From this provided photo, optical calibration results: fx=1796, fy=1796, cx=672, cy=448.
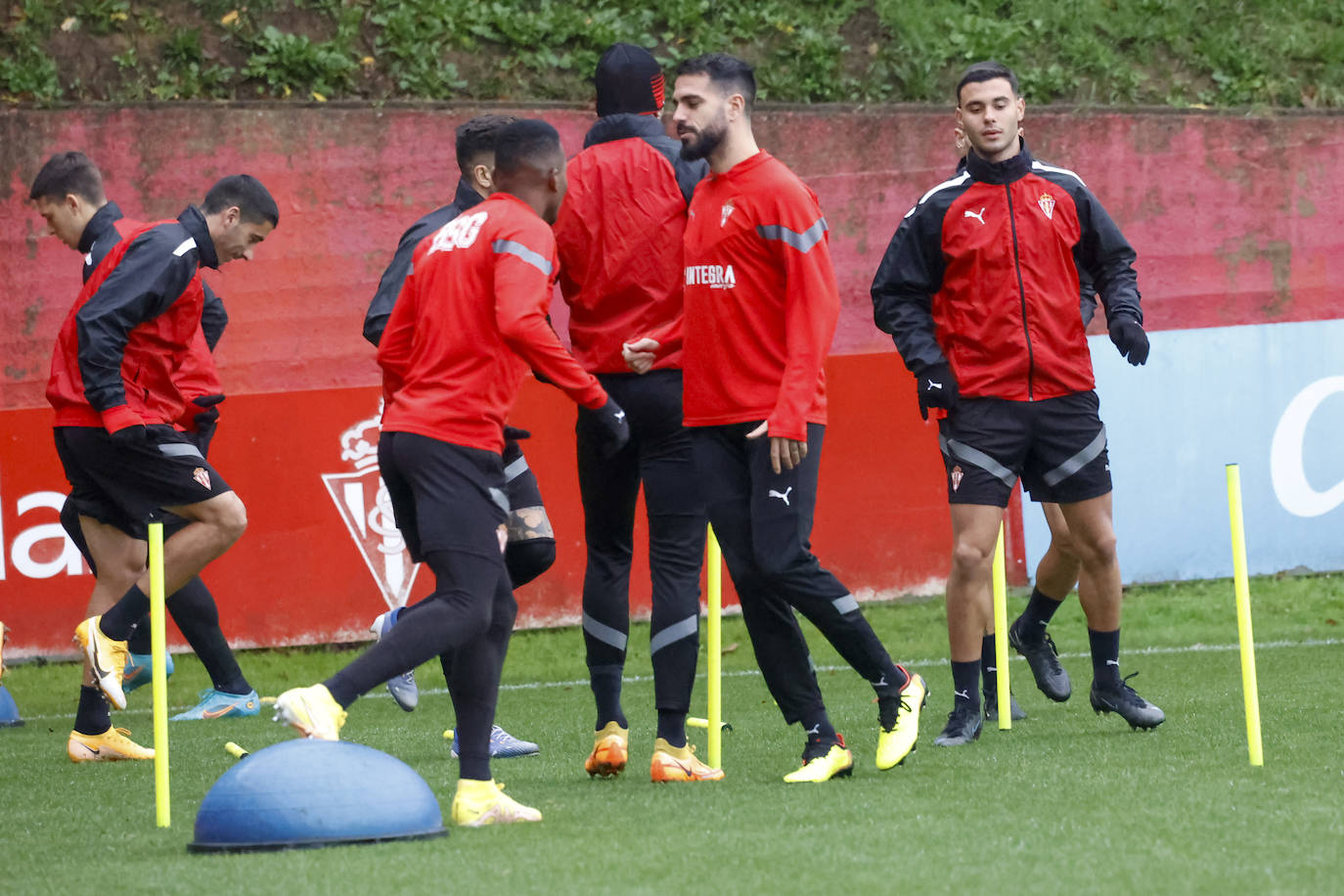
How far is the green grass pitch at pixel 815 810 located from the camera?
12.2ft

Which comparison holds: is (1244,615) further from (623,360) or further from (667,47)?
(667,47)

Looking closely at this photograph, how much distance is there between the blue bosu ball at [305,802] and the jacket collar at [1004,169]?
123 inches

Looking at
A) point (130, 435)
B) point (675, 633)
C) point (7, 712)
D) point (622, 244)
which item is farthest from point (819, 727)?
point (7, 712)

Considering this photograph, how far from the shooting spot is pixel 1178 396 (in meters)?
10.9

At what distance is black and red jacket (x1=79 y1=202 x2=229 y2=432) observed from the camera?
7227 mm

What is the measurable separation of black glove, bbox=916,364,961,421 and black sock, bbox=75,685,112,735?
10.5ft

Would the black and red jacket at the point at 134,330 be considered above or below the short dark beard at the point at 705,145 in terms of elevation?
below

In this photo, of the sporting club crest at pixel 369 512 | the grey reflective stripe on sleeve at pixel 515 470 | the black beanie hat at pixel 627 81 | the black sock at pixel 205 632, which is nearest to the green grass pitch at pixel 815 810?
the black sock at pixel 205 632

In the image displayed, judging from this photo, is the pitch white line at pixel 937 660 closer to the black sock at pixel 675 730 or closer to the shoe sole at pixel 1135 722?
the shoe sole at pixel 1135 722

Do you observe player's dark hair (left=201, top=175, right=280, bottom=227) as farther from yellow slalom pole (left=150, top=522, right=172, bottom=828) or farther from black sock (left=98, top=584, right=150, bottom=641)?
yellow slalom pole (left=150, top=522, right=172, bottom=828)

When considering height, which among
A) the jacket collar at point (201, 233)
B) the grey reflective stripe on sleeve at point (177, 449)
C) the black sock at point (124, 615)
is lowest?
the black sock at point (124, 615)

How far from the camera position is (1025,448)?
615 cm

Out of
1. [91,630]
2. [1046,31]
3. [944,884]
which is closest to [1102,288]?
[944,884]

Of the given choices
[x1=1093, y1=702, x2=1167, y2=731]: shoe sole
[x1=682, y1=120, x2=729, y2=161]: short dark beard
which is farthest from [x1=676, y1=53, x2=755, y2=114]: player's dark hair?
[x1=1093, y1=702, x2=1167, y2=731]: shoe sole
